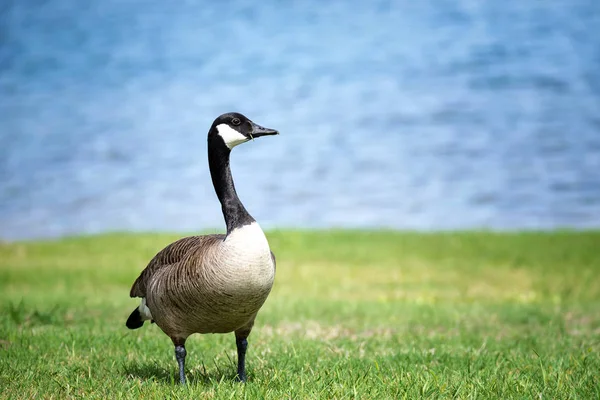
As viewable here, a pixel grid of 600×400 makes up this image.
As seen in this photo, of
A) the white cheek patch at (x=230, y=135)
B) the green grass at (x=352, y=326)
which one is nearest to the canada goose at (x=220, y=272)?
the white cheek patch at (x=230, y=135)

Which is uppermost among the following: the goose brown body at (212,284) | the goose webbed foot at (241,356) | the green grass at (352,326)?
the goose brown body at (212,284)

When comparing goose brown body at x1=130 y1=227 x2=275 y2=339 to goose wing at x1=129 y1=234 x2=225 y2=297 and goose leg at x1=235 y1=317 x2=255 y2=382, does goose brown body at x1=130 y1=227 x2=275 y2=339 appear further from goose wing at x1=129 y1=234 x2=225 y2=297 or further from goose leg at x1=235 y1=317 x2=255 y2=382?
goose leg at x1=235 y1=317 x2=255 y2=382

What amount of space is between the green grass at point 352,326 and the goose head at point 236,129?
2.25 m

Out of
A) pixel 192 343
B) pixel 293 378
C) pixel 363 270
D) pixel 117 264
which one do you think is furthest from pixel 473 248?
pixel 293 378

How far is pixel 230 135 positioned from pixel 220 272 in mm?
1293

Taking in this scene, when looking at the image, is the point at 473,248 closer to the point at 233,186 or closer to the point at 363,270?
the point at 363,270

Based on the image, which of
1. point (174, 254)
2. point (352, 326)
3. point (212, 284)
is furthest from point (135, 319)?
point (352, 326)

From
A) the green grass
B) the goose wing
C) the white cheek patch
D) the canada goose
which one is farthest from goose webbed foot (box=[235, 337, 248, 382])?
the white cheek patch

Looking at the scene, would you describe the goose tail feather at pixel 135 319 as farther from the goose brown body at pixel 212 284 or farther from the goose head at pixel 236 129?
the goose head at pixel 236 129

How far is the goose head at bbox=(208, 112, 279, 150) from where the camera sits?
6164 millimetres

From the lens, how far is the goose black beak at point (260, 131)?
614 centimetres

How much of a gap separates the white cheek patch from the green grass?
2.22 metres

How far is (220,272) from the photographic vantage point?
572 centimetres

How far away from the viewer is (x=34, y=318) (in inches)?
408
